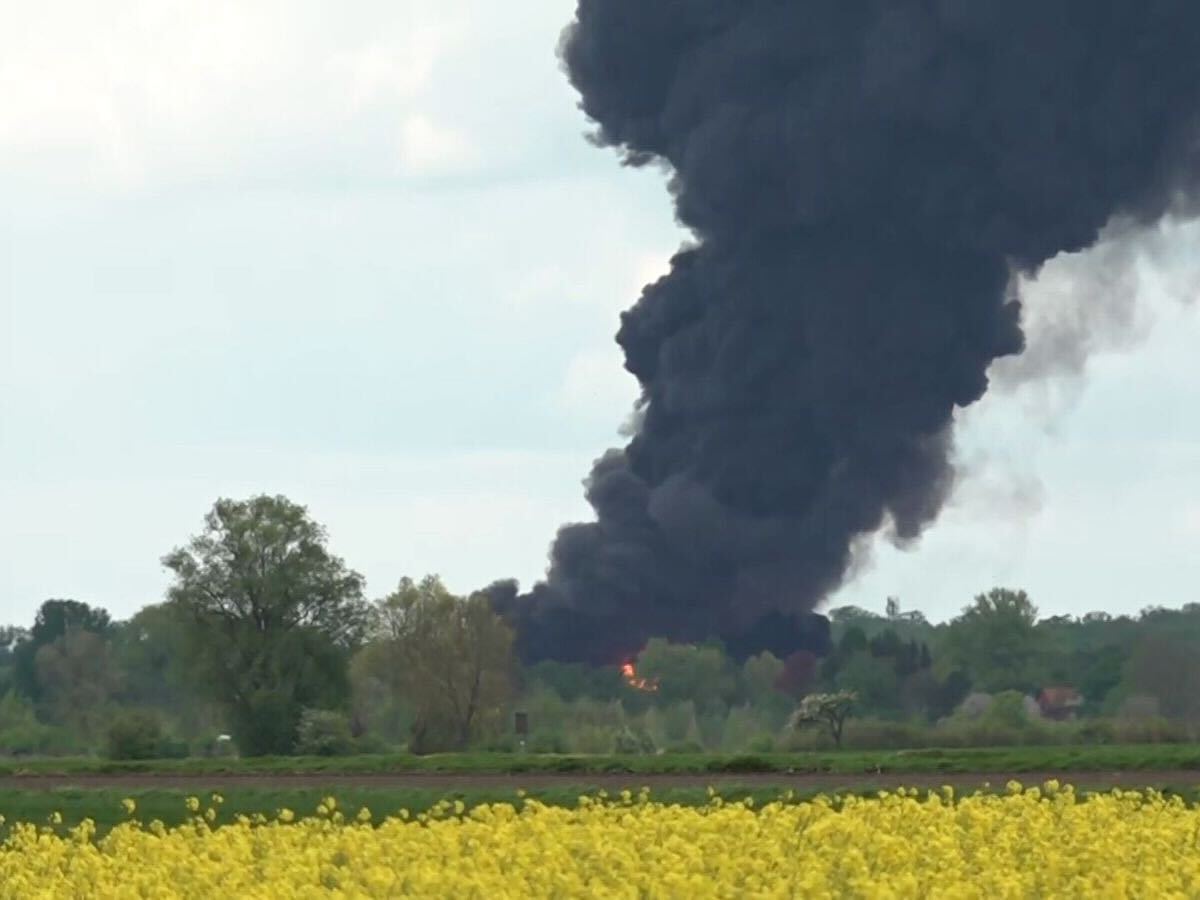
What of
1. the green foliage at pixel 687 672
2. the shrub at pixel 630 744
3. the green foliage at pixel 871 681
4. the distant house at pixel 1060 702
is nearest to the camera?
the shrub at pixel 630 744

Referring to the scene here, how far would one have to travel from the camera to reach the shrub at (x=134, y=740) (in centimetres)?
7175

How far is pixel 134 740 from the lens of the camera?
71.9 metres

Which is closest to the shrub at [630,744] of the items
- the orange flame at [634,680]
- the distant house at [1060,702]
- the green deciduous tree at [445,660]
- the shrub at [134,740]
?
the green deciduous tree at [445,660]

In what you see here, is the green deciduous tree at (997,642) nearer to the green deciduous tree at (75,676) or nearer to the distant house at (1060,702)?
the distant house at (1060,702)

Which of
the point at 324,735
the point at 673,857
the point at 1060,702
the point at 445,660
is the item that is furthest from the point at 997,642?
the point at 673,857

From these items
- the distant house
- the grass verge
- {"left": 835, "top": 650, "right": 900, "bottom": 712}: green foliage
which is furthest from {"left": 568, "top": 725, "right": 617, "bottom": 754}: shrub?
{"left": 835, "top": 650, "right": 900, "bottom": 712}: green foliage

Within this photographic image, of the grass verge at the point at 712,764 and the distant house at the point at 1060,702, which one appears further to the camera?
the distant house at the point at 1060,702

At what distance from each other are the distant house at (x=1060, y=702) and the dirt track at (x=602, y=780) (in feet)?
197

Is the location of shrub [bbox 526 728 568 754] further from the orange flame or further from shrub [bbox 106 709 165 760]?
the orange flame

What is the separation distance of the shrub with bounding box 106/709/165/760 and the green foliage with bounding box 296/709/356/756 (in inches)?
159

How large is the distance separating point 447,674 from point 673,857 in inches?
2598

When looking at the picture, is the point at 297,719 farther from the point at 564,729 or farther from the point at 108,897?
the point at 108,897

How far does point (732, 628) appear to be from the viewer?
11844cm

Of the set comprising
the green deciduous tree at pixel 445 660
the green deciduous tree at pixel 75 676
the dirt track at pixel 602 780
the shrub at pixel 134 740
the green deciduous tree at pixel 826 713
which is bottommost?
the dirt track at pixel 602 780
